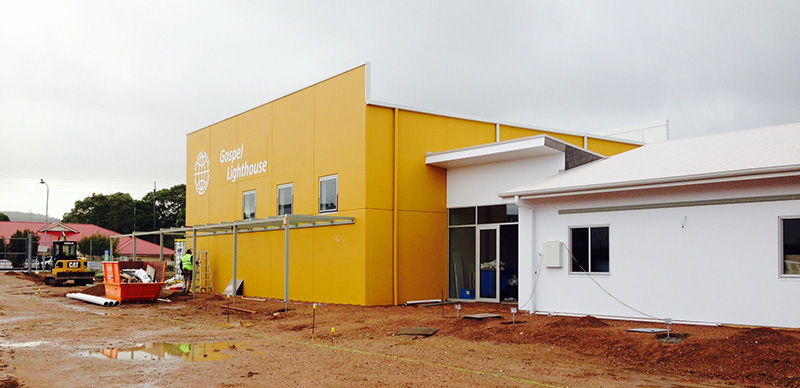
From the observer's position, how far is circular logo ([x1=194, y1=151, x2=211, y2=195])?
96.2ft

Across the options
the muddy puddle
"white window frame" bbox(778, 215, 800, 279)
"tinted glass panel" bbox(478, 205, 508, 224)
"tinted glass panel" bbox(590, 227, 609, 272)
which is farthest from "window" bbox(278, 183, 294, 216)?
"white window frame" bbox(778, 215, 800, 279)

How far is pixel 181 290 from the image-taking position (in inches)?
1152

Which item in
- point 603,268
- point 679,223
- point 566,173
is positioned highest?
point 566,173

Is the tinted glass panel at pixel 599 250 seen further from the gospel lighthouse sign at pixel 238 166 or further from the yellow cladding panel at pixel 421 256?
the gospel lighthouse sign at pixel 238 166

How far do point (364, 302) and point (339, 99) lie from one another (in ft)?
20.6

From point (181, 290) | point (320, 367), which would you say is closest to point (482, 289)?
point (320, 367)

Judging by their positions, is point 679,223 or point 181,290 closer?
point 679,223

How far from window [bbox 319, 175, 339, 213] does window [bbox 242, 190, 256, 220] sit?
15.9 feet

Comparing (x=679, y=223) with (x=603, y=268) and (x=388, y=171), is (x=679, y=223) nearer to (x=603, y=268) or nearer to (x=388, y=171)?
(x=603, y=268)

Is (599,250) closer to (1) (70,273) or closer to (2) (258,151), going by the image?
(2) (258,151)

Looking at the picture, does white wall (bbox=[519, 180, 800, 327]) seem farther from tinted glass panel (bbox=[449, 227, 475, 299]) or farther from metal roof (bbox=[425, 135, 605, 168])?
tinted glass panel (bbox=[449, 227, 475, 299])

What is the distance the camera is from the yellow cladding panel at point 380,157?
19.7 meters

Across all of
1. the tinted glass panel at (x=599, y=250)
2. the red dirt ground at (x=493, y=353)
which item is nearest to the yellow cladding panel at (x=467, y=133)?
the red dirt ground at (x=493, y=353)

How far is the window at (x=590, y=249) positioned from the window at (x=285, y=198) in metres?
10.8
